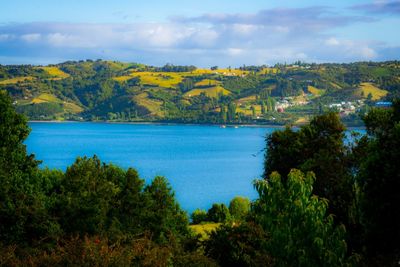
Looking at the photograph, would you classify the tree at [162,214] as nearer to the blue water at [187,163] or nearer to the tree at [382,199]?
the tree at [382,199]

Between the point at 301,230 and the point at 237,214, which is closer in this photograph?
the point at 301,230

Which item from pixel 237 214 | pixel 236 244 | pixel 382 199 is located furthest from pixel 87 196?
pixel 237 214

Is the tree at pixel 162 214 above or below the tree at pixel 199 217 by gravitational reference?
above

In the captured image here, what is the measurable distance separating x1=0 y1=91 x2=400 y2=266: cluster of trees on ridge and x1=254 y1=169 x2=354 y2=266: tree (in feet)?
0.10

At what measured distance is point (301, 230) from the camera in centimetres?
1777

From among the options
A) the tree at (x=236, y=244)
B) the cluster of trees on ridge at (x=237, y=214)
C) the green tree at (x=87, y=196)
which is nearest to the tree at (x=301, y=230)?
the cluster of trees on ridge at (x=237, y=214)

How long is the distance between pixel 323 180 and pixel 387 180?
16.1m

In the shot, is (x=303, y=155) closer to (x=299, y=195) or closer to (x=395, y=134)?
(x=395, y=134)

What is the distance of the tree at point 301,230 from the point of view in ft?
57.0

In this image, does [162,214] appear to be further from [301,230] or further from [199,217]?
[301,230]

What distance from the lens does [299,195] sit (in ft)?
59.0

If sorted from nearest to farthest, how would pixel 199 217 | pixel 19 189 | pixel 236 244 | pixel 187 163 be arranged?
pixel 236 244, pixel 19 189, pixel 199 217, pixel 187 163

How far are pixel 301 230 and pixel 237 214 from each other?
42.3 m

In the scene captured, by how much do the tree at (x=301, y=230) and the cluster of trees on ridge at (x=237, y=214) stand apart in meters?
0.03
